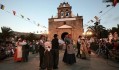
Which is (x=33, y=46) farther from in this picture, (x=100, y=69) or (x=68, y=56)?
(x=100, y=69)

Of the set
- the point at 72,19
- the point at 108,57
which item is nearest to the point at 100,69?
the point at 108,57

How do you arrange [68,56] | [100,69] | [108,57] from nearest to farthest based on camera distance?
1. [100,69]
2. [68,56]
3. [108,57]

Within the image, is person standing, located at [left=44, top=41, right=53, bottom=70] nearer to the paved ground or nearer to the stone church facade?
the paved ground

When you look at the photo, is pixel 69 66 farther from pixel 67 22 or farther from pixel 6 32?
pixel 6 32

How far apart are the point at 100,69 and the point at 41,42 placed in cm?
371

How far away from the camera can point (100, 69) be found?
9.64 m

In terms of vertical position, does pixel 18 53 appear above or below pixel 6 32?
below

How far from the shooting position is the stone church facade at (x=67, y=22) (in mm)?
41094

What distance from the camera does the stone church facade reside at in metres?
41.1

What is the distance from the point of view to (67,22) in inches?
1622

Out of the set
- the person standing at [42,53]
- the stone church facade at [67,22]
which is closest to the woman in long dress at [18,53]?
the person standing at [42,53]

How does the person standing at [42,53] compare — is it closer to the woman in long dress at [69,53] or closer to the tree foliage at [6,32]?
the woman in long dress at [69,53]

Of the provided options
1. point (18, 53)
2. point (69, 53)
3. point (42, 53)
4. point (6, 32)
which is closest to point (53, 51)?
point (42, 53)

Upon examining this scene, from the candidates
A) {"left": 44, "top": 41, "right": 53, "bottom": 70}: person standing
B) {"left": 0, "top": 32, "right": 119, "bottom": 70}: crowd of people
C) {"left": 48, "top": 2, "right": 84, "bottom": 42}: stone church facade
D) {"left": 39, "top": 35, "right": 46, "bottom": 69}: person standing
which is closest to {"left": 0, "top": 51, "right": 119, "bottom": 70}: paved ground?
{"left": 39, "top": 35, "right": 46, "bottom": 69}: person standing
